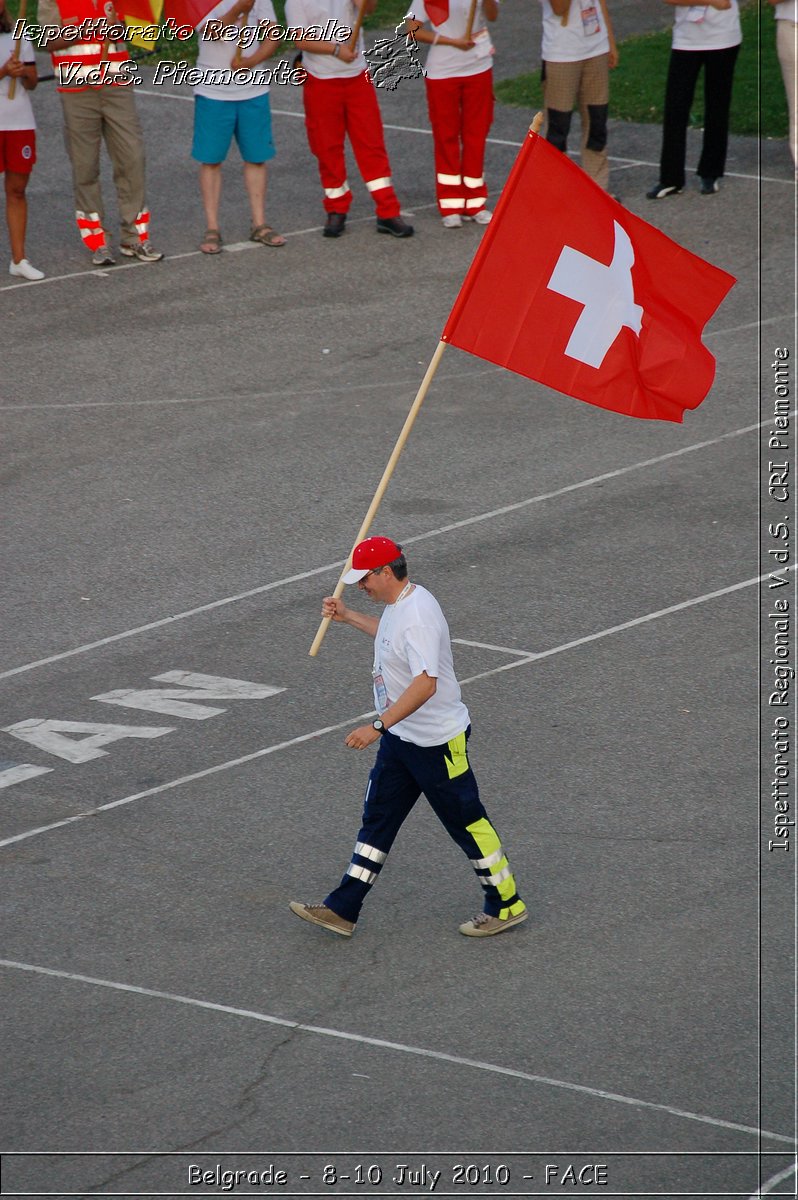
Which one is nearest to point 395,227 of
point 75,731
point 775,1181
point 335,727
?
point 335,727

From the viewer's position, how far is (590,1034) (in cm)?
675

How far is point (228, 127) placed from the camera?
53.7ft

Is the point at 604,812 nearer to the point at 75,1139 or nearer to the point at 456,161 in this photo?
the point at 75,1139

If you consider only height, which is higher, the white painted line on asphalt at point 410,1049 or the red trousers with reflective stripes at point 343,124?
the red trousers with reflective stripes at point 343,124

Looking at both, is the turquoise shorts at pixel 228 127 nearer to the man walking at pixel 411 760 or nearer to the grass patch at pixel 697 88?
the grass patch at pixel 697 88

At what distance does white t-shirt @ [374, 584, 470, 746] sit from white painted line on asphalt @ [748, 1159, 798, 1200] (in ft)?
7.64

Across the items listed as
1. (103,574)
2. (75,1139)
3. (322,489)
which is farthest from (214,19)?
(75,1139)

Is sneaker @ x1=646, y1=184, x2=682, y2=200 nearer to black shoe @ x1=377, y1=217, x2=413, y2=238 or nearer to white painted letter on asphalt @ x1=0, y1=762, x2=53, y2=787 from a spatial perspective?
black shoe @ x1=377, y1=217, x2=413, y2=238

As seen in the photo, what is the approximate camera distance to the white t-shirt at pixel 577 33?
16.9m

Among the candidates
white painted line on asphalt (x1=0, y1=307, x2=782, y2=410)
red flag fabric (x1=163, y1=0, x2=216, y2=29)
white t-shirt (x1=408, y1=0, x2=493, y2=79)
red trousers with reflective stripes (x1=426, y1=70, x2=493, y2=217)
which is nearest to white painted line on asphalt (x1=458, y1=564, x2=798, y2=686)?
white painted line on asphalt (x1=0, y1=307, x2=782, y2=410)

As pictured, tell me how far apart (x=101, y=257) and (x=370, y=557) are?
10393mm

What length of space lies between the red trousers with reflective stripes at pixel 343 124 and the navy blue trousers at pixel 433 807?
10546 millimetres

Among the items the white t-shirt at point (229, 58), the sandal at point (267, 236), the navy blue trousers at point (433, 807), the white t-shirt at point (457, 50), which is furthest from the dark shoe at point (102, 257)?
the navy blue trousers at point (433, 807)

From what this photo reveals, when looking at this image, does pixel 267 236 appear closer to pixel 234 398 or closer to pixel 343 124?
pixel 343 124
